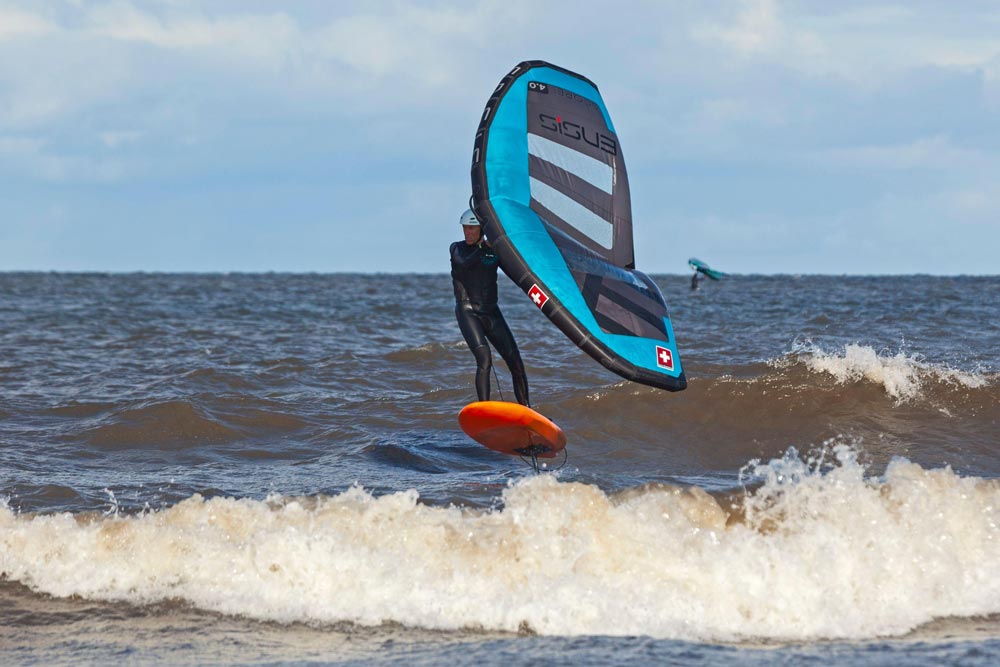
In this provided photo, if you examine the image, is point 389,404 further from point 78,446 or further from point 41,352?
point 41,352

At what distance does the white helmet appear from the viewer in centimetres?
691

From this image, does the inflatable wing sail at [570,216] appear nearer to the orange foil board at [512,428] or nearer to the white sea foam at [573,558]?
the orange foil board at [512,428]

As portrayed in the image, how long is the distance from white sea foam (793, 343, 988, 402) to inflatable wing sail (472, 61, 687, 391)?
11.9 ft

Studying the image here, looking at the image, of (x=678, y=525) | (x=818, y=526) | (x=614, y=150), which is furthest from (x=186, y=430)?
(x=818, y=526)

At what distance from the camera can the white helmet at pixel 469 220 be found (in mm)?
6906

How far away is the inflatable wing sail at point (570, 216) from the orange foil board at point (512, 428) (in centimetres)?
82

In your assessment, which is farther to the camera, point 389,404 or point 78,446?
point 389,404

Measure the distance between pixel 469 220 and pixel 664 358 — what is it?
5.29 feet

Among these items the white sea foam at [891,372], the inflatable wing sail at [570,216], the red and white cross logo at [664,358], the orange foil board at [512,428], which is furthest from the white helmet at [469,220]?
the white sea foam at [891,372]

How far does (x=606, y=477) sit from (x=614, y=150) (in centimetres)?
271

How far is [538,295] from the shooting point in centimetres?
648

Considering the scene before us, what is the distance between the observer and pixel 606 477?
7.73m

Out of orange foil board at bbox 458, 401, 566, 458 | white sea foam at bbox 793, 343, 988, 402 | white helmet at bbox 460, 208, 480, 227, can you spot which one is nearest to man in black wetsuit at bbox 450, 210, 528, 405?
white helmet at bbox 460, 208, 480, 227

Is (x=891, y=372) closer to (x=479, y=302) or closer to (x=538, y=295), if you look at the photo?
(x=479, y=302)
